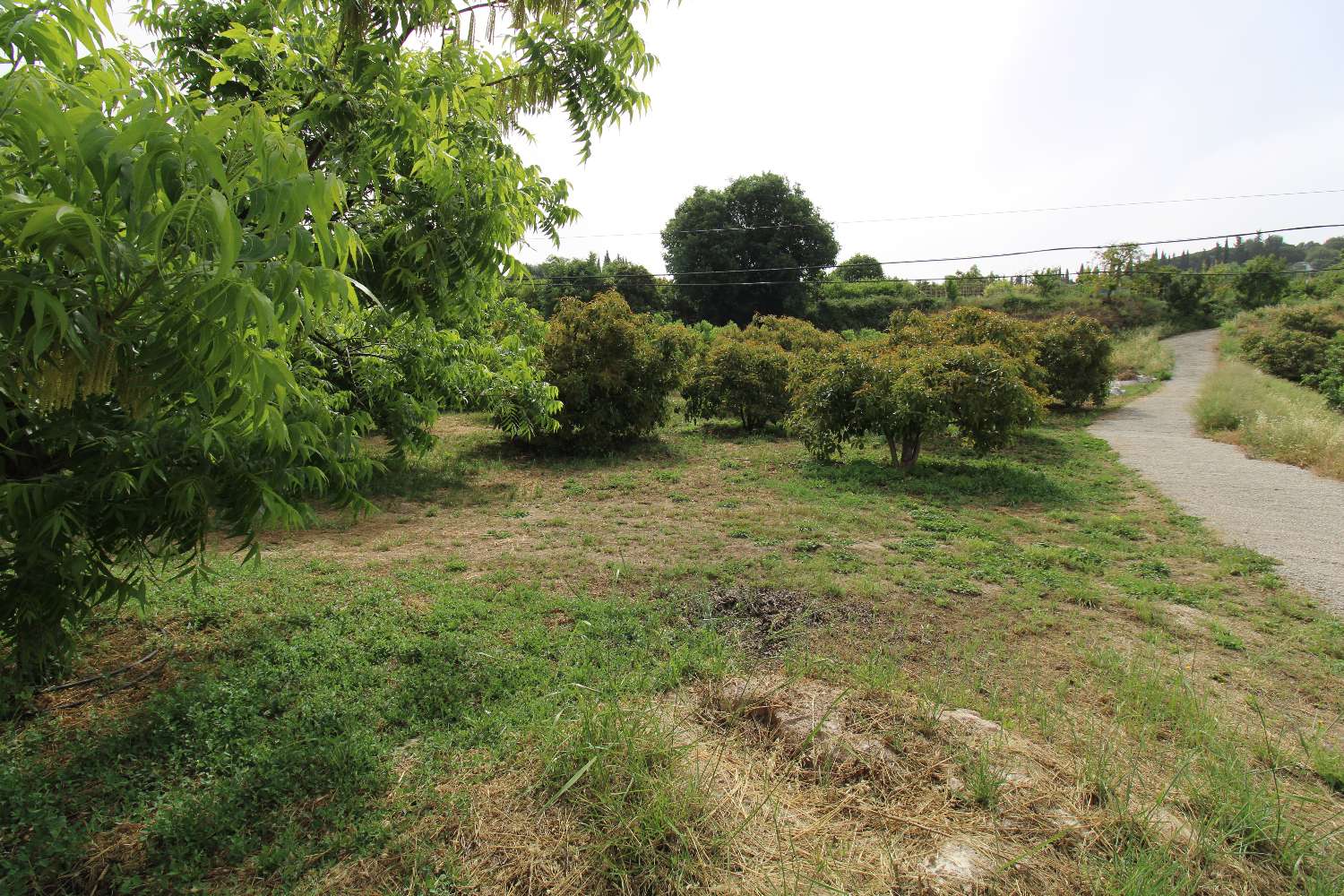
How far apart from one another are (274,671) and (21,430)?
171cm

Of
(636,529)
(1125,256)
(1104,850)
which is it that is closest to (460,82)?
(1104,850)

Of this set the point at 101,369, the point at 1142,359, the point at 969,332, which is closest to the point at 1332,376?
the point at 1142,359

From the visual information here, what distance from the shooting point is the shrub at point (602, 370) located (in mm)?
11469

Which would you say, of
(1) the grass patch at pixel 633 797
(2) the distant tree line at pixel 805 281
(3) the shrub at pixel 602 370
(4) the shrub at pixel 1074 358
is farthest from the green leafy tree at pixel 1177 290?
(1) the grass patch at pixel 633 797

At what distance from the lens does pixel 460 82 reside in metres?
3.06

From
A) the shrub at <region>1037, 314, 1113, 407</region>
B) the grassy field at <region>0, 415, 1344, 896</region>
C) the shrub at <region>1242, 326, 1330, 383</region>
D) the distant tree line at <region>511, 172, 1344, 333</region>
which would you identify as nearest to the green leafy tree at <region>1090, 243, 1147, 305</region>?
the distant tree line at <region>511, 172, 1344, 333</region>

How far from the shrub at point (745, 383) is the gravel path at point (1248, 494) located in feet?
21.4

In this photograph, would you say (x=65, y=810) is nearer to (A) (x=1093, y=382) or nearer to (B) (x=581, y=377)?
(B) (x=581, y=377)

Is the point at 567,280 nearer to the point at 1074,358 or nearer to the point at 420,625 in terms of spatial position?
the point at 1074,358

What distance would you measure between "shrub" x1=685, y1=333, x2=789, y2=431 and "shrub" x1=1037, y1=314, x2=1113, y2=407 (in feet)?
25.6

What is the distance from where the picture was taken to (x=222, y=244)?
1271mm

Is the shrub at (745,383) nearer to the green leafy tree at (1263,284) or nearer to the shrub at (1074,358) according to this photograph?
the shrub at (1074,358)

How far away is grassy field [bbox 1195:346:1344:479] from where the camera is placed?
36.9 ft

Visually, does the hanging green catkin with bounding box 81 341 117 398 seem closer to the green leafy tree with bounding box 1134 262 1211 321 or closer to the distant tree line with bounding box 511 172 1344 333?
the distant tree line with bounding box 511 172 1344 333
